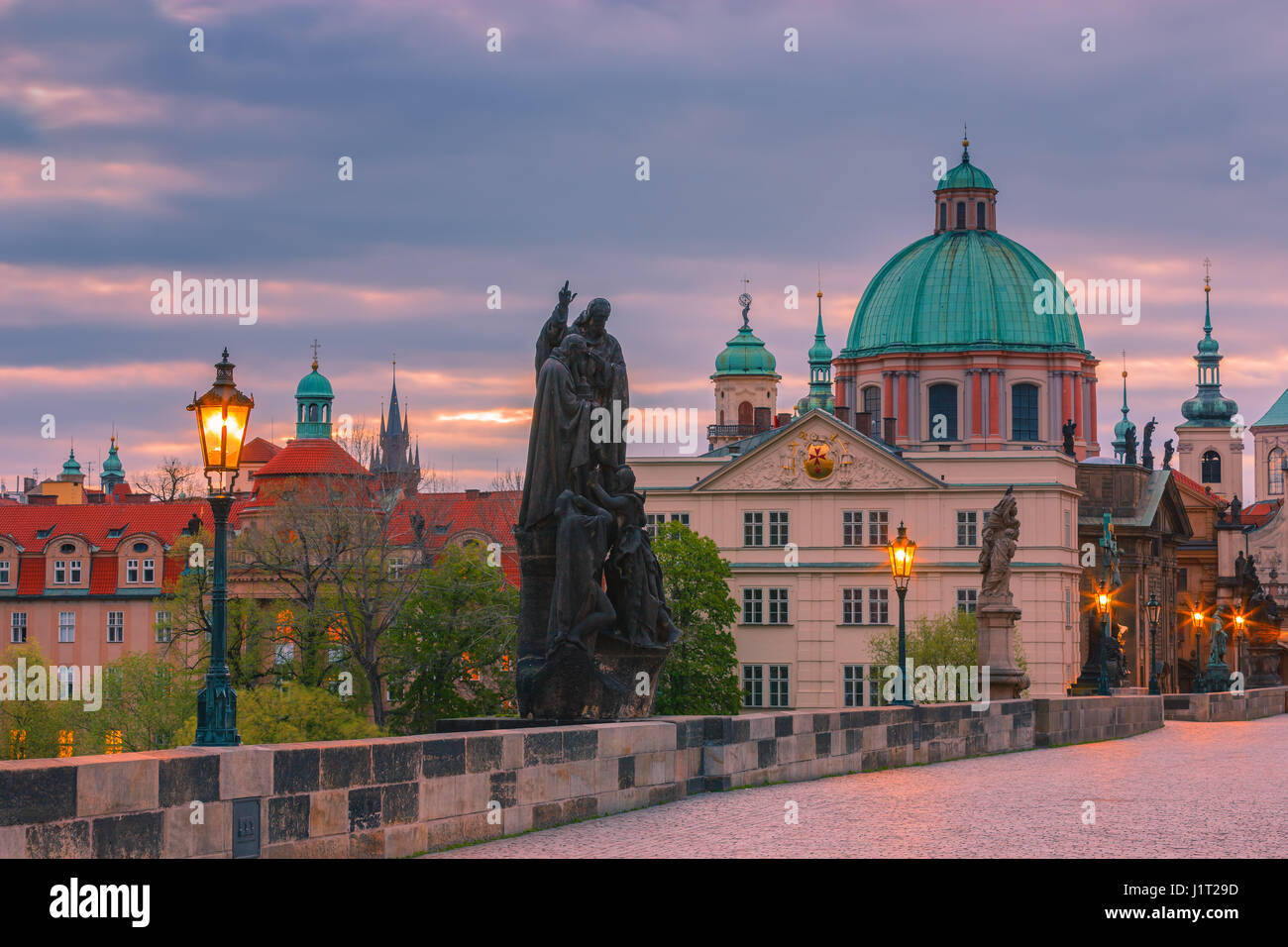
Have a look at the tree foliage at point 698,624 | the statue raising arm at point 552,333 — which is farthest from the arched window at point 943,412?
the statue raising arm at point 552,333

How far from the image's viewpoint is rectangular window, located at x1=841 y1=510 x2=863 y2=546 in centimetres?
8706

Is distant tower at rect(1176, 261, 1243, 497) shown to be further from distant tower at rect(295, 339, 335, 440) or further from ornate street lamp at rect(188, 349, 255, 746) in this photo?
ornate street lamp at rect(188, 349, 255, 746)

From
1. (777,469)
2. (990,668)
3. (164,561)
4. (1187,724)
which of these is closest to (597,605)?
(990,668)

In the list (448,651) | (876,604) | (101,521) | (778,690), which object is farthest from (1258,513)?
(448,651)

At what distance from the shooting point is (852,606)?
86.8 meters

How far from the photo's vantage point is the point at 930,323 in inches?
4168

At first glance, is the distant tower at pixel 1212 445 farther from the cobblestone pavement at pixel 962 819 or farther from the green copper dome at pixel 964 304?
the cobblestone pavement at pixel 962 819

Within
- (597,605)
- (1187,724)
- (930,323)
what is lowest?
(1187,724)

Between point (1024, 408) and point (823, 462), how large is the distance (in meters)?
22.0

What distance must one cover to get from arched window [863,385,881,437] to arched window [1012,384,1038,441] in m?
7.25

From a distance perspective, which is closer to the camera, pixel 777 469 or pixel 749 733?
pixel 749 733

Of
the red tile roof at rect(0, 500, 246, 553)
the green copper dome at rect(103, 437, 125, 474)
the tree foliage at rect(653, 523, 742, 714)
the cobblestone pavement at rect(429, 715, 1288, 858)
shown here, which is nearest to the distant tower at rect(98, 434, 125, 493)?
the green copper dome at rect(103, 437, 125, 474)
